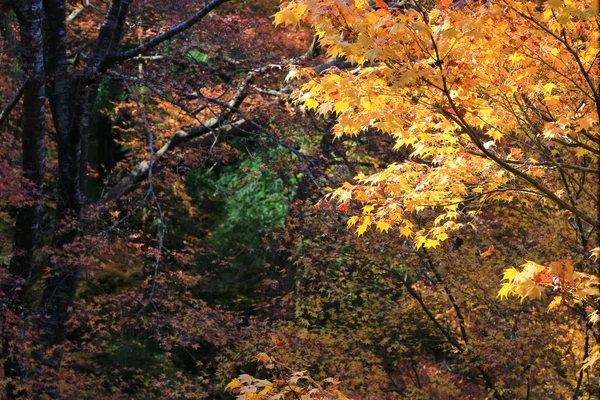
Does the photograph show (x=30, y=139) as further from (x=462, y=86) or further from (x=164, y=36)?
(x=462, y=86)

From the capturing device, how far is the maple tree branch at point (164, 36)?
7207mm

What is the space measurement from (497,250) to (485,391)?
6.23ft

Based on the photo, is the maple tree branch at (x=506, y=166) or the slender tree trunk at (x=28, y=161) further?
the slender tree trunk at (x=28, y=161)

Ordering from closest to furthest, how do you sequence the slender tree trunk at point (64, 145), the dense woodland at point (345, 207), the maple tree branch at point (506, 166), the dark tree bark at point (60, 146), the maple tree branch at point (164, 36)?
the maple tree branch at point (506, 166)
the dense woodland at point (345, 207)
the maple tree branch at point (164, 36)
the dark tree bark at point (60, 146)
the slender tree trunk at point (64, 145)

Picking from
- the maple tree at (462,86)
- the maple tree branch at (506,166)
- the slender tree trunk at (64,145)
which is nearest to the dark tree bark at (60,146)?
the slender tree trunk at (64,145)

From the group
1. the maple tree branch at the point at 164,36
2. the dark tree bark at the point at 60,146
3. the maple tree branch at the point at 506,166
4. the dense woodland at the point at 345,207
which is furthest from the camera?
the dark tree bark at the point at 60,146

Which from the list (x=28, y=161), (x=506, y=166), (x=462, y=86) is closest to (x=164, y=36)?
(x=28, y=161)

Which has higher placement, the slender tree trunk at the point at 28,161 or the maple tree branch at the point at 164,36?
the maple tree branch at the point at 164,36

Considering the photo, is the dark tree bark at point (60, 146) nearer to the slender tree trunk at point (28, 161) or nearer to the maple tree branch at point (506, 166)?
the slender tree trunk at point (28, 161)

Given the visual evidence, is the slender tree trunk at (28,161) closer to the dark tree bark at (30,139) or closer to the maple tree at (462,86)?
the dark tree bark at (30,139)

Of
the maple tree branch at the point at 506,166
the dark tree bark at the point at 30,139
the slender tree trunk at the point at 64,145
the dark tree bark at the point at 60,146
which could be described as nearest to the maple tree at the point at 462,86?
the maple tree branch at the point at 506,166

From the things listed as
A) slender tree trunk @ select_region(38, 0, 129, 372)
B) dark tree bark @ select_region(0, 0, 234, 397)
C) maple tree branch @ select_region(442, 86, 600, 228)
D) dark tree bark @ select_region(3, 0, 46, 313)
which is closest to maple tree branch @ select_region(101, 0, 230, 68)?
dark tree bark @ select_region(0, 0, 234, 397)

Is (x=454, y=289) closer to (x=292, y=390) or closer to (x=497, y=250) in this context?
(x=497, y=250)

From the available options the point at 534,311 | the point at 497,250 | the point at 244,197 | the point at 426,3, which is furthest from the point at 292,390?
the point at 244,197
